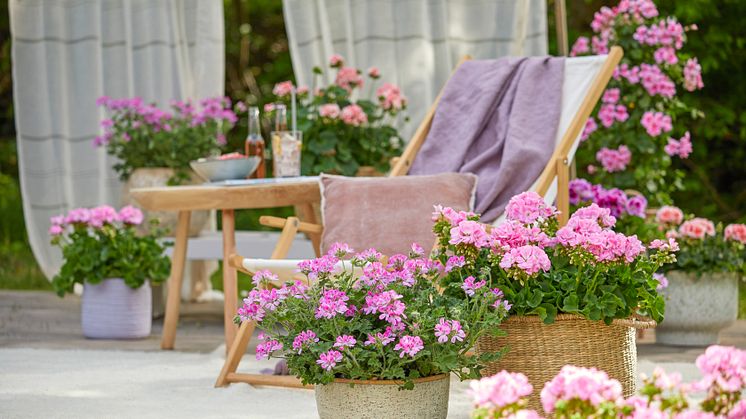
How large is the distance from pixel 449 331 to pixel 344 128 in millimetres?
2205

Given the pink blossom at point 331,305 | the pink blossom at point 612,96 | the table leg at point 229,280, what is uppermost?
the pink blossom at point 612,96

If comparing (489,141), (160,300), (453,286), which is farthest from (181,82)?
(453,286)

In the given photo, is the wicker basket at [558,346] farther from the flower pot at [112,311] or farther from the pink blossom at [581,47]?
the pink blossom at [581,47]

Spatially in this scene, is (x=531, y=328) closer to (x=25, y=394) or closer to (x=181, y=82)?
(x=25, y=394)

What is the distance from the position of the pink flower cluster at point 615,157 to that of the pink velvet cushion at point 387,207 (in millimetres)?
952

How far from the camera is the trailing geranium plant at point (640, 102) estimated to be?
4.10 meters

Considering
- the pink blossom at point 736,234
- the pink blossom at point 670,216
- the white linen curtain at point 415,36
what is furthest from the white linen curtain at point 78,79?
the pink blossom at point 736,234

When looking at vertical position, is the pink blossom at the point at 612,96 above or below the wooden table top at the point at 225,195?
above

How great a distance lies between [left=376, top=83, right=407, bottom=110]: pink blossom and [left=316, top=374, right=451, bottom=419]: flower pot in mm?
2158

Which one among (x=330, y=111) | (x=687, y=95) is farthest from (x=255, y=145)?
(x=687, y=95)

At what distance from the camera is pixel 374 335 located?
7.14 feet

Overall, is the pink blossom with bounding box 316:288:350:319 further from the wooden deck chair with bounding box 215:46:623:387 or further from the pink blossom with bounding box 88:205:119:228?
the pink blossom with bounding box 88:205:119:228

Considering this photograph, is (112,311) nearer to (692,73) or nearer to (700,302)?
(700,302)

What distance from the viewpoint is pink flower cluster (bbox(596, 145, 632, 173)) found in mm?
4094
